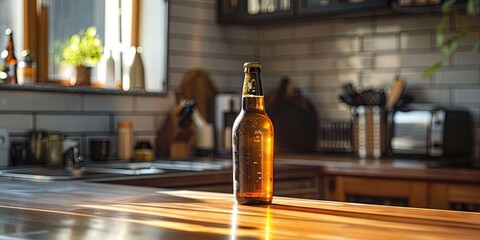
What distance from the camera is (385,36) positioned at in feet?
13.6

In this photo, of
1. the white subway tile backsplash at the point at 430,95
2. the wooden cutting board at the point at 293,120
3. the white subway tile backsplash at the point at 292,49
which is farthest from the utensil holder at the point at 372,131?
the white subway tile backsplash at the point at 292,49

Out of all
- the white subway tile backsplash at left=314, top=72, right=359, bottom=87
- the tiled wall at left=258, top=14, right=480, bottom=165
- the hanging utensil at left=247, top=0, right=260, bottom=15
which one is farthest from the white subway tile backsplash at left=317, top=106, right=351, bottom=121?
the hanging utensil at left=247, top=0, right=260, bottom=15

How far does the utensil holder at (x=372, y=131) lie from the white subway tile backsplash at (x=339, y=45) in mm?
452

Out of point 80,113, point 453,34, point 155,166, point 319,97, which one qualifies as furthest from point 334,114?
point 80,113

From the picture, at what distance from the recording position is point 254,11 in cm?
426

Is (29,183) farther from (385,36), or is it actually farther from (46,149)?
(385,36)

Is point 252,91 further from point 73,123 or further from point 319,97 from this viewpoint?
point 319,97

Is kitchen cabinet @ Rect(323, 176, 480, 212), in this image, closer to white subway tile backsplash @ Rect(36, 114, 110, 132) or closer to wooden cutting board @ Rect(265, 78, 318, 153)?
wooden cutting board @ Rect(265, 78, 318, 153)

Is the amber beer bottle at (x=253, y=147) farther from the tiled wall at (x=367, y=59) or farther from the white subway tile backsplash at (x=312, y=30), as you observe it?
the white subway tile backsplash at (x=312, y=30)

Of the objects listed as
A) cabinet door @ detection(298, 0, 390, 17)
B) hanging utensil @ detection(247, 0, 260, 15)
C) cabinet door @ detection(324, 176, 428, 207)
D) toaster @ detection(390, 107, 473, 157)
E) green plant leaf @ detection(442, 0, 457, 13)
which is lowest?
cabinet door @ detection(324, 176, 428, 207)

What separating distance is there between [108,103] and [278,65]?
116 centimetres

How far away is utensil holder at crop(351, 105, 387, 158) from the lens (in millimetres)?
3914

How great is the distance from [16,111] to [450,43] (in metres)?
1.88

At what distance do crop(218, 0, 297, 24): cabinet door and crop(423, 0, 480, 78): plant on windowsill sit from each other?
740 mm
